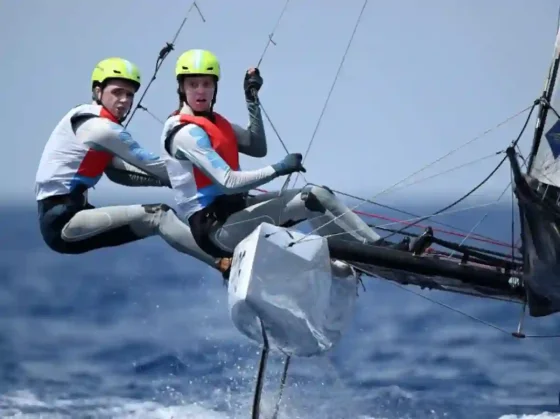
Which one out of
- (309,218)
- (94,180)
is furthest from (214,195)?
(94,180)

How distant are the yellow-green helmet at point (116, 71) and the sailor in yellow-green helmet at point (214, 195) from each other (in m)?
0.31

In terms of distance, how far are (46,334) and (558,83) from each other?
704 cm

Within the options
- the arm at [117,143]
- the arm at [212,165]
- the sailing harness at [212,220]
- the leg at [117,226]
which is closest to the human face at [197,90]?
the arm at [212,165]

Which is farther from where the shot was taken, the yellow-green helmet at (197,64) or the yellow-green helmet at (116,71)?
the yellow-green helmet at (116,71)

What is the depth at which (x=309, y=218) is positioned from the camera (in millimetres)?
5824

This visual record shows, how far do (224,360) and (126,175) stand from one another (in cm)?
339

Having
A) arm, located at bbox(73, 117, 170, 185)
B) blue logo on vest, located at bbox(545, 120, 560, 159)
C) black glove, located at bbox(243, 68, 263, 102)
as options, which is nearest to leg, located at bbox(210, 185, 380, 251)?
arm, located at bbox(73, 117, 170, 185)

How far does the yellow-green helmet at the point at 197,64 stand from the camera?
5730mm

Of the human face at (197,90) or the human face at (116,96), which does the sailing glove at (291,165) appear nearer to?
the human face at (197,90)

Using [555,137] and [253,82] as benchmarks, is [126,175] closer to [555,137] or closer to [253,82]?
[253,82]

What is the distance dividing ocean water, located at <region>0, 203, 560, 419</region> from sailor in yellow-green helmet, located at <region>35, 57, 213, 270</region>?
6.90 feet

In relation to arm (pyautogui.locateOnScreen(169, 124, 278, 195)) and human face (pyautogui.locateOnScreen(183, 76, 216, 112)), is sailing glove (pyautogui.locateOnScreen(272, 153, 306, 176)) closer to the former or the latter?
arm (pyautogui.locateOnScreen(169, 124, 278, 195))

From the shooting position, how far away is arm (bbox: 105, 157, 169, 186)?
641 cm

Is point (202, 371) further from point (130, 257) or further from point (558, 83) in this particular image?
point (130, 257)
